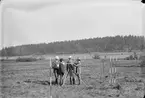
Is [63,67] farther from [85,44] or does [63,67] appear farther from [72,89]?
[85,44]

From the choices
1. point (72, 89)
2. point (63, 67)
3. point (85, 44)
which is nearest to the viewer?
point (85, 44)

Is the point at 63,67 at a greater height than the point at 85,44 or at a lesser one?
lesser

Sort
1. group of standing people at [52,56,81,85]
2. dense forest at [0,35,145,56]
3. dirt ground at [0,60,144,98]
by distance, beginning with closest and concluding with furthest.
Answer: dense forest at [0,35,145,56]
dirt ground at [0,60,144,98]
group of standing people at [52,56,81,85]

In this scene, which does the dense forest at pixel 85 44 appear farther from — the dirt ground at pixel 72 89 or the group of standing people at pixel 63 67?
the group of standing people at pixel 63 67

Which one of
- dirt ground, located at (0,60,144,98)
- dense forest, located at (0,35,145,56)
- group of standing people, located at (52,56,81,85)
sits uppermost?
dense forest, located at (0,35,145,56)

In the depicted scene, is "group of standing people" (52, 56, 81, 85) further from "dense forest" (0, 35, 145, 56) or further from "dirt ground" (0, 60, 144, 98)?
"dense forest" (0, 35, 145, 56)

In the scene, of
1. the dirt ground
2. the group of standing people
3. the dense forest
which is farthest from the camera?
the group of standing people

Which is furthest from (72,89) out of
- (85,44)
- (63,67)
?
(85,44)

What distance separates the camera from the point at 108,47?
3.10 metres

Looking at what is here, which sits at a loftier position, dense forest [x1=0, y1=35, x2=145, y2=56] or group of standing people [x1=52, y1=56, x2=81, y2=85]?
dense forest [x1=0, y1=35, x2=145, y2=56]

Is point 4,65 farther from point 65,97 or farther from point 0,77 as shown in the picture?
point 65,97

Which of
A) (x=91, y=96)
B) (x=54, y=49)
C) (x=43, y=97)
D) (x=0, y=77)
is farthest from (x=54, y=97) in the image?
(x=0, y=77)

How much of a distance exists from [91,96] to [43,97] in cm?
108

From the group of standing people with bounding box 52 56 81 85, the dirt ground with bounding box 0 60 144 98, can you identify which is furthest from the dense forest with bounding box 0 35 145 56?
the group of standing people with bounding box 52 56 81 85
